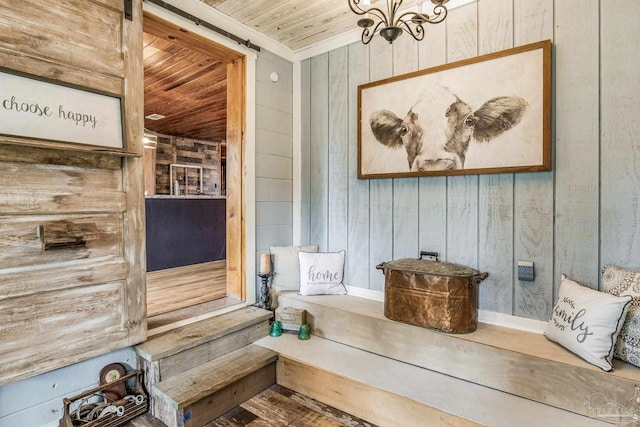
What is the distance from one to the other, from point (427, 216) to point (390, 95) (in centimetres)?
94

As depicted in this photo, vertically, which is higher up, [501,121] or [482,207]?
[501,121]

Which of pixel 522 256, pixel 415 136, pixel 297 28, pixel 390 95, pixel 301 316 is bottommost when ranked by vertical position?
pixel 301 316

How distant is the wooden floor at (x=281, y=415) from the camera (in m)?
1.86

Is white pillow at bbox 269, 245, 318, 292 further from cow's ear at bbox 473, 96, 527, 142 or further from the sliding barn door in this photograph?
cow's ear at bbox 473, 96, 527, 142

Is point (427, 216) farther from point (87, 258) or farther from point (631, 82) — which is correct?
point (87, 258)

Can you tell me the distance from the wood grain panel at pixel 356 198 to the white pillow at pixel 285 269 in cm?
44

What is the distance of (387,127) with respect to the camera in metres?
2.54

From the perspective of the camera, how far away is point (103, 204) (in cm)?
185

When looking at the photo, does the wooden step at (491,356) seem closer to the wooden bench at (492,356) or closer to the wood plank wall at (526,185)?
the wooden bench at (492,356)

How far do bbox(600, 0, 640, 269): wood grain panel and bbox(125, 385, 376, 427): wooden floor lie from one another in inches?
64.5

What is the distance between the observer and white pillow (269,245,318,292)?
2.81 m

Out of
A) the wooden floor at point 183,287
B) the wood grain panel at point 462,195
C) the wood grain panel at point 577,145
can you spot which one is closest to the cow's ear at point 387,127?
the wood grain panel at point 462,195

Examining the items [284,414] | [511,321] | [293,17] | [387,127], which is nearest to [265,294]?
[284,414]

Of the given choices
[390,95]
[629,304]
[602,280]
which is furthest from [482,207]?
[390,95]
